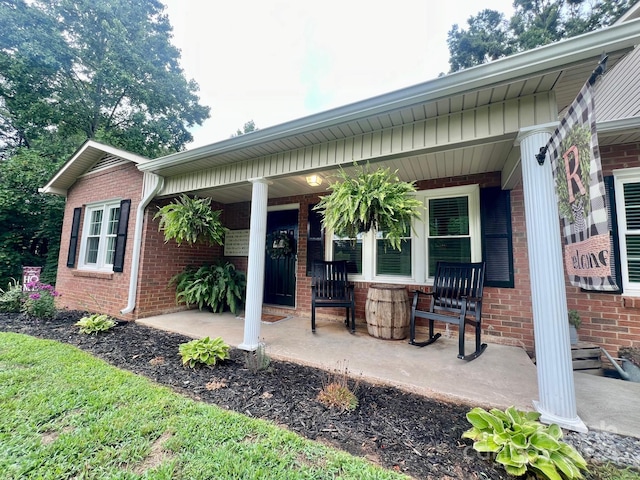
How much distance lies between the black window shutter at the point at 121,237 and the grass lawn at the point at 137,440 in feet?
8.23

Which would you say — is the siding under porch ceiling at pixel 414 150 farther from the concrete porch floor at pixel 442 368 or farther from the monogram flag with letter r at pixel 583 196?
the concrete porch floor at pixel 442 368

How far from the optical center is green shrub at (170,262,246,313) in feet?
15.3

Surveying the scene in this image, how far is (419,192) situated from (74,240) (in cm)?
678

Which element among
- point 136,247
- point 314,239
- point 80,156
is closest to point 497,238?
point 314,239

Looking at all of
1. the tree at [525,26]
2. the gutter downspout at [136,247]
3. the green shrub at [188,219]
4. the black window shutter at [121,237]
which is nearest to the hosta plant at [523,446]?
the green shrub at [188,219]

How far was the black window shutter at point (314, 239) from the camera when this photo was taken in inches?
179

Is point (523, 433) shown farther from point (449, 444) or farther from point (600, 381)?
point (600, 381)

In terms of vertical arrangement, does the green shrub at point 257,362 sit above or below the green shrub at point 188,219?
below

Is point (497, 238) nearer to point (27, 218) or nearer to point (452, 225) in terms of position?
point (452, 225)

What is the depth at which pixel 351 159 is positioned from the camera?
8.59ft

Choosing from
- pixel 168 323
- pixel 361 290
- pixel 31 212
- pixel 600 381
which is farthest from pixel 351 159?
pixel 31 212

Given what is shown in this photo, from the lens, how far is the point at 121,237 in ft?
15.2

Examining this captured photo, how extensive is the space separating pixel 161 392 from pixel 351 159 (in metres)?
2.66

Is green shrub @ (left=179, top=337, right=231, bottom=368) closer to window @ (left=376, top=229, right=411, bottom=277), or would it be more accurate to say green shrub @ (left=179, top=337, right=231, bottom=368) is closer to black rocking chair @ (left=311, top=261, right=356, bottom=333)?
black rocking chair @ (left=311, top=261, right=356, bottom=333)
